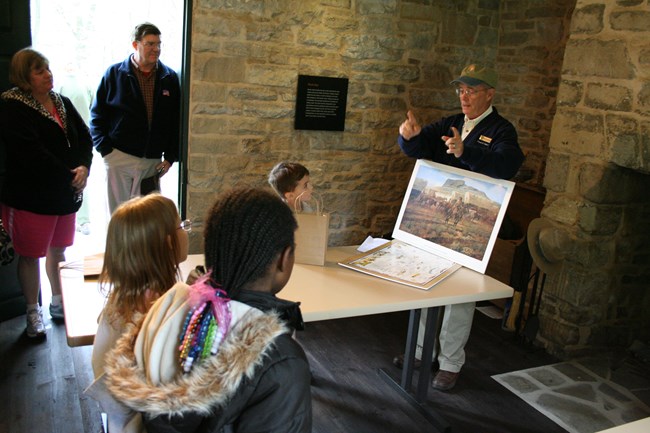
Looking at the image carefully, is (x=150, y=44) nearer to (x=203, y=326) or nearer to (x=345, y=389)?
(x=345, y=389)

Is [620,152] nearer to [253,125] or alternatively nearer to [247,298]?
[253,125]

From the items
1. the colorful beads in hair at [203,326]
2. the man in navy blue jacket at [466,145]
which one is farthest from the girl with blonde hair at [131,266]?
the man in navy blue jacket at [466,145]

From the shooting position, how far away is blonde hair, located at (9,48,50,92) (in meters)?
3.29

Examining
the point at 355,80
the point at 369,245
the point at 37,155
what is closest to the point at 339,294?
the point at 369,245

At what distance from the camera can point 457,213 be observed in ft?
9.72

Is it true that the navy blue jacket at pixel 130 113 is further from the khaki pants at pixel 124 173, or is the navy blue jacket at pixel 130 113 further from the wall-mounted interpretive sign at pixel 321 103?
the wall-mounted interpretive sign at pixel 321 103

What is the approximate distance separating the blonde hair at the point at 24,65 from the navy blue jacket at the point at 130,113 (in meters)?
0.73

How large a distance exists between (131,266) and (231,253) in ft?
1.93

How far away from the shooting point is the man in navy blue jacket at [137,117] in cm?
404

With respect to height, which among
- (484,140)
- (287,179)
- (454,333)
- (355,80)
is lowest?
(454,333)

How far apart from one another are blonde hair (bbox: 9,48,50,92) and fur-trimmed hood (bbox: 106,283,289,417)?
2436mm

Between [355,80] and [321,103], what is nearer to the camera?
[321,103]

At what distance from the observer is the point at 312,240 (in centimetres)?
286

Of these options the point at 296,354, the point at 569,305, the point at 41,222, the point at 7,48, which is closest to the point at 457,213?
the point at 569,305
